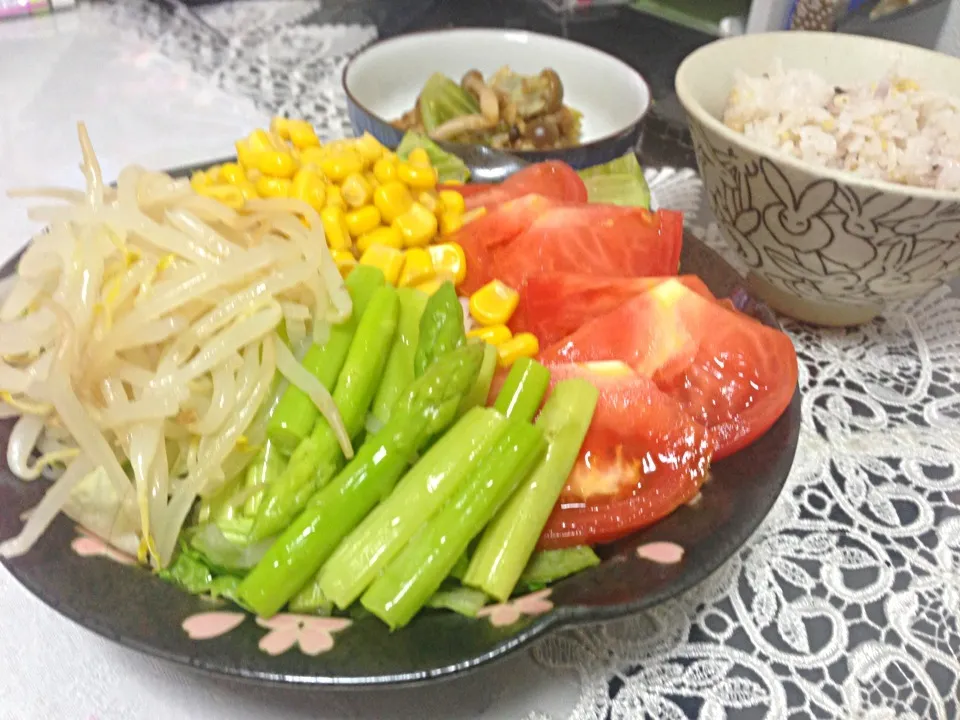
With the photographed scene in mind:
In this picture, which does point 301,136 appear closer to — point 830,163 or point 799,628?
point 830,163

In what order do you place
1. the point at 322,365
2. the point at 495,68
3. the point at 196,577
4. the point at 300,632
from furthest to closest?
the point at 495,68, the point at 322,365, the point at 196,577, the point at 300,632

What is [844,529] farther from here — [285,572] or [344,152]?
[344,152]

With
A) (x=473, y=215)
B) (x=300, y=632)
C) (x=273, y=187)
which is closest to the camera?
(x=300, y=632)

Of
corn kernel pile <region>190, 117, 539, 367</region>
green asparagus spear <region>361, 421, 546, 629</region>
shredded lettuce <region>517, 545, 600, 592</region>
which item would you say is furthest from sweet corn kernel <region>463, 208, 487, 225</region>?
shredded lettuce <region>517, 545, 600, 592</region>

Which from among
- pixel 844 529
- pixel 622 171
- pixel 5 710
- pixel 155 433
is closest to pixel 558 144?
pixel 622 171

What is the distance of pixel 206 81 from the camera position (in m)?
2.32

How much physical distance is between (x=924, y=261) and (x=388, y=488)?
3.13 feet

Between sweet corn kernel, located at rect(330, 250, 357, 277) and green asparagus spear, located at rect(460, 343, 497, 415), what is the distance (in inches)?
11.7

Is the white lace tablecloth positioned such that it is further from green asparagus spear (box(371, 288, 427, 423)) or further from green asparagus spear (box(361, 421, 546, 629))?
green asparagus spear (box(371, 288, 427, 423))

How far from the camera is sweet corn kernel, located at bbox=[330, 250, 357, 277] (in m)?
1.18

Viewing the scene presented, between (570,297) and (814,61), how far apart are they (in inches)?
34.6

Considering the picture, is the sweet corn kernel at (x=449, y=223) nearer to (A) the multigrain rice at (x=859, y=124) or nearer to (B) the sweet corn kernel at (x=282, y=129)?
(B) the sweet corn kernel at (x=282, y=129)

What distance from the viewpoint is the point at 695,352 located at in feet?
3.49

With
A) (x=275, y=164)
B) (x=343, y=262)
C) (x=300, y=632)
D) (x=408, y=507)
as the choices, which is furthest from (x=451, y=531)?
(x=275, y=164)
